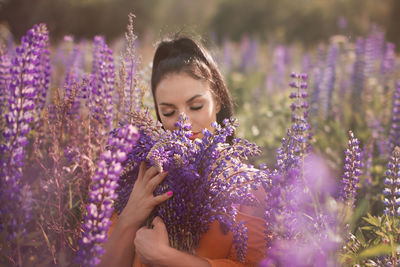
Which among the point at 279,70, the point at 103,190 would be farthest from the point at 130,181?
the point at 279,70

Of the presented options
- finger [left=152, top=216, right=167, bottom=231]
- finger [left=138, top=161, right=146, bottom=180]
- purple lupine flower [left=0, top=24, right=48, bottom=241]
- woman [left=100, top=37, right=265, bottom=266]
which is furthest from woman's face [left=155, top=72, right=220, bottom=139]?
purple lupine flower [left=0, top=24, right=48, bottom=241]

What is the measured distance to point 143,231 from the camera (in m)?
1.82

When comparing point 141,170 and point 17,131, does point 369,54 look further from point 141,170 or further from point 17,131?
point 17,131

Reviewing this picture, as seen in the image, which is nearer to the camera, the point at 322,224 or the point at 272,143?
the point at 322,224

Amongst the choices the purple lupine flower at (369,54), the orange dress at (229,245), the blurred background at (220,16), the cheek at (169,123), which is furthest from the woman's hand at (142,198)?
the blurred background at (220,16)

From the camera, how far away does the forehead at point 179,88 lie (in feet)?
7.52

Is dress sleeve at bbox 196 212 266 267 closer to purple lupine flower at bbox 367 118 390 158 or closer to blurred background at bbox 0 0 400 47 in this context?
purple lupine flower at bbox 367 118 390 158

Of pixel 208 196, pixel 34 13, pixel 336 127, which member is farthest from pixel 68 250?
pixel 34 13

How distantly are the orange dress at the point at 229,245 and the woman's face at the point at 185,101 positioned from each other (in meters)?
0.57

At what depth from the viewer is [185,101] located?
2.29 metres

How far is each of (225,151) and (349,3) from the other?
15.4 meters

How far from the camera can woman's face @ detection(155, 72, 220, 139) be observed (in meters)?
2.28

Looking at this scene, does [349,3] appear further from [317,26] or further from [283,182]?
[283,182]

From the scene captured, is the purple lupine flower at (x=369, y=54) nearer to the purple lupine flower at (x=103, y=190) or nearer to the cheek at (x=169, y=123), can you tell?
the cheek at (x=169, y=123)
